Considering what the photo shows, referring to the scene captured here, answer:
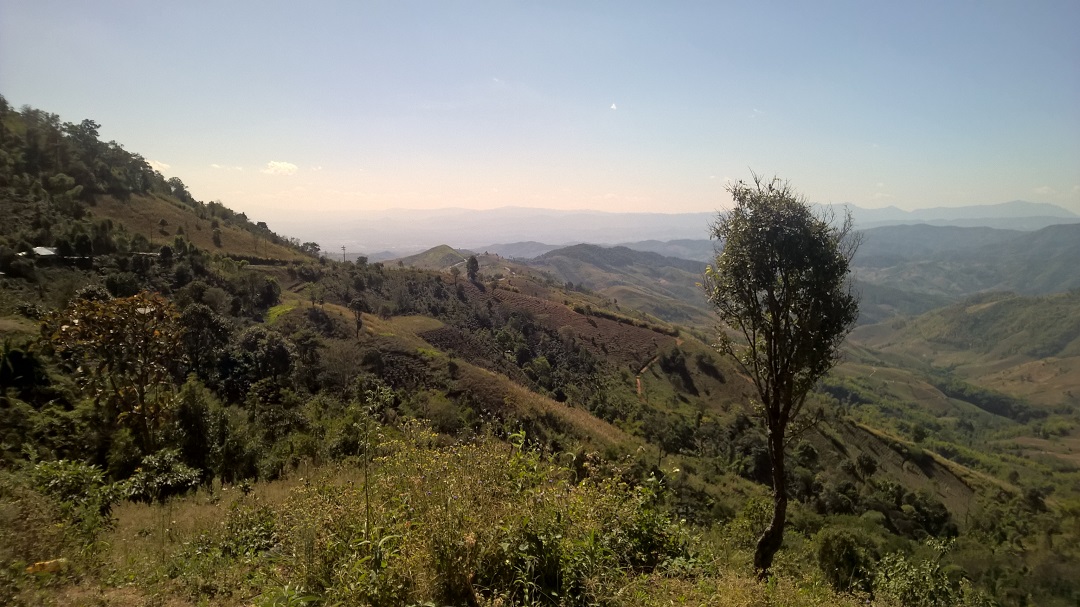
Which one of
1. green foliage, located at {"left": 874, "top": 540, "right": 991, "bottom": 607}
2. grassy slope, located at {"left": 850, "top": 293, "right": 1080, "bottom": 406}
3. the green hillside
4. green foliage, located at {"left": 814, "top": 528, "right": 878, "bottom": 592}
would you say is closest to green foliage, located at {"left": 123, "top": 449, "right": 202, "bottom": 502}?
green foliage, located at {"left": 874, "top": 540, "right": 991, "bottom": 607}

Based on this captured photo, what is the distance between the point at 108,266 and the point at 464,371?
23.8 metres

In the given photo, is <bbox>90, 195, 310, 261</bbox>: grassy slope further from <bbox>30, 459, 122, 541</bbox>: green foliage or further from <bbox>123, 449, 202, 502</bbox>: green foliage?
<bbox>30, 459, 122, 541</bbox>: green foliage

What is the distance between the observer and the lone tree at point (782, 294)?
7.30 meters

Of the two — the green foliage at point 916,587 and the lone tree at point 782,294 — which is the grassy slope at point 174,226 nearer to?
the lone tree at point 782,294

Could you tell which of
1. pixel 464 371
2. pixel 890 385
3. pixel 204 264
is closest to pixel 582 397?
pixel 464 371

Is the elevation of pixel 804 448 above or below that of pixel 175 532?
below

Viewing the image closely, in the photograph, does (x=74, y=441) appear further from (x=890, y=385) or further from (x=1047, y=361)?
(x=1047, y=361)

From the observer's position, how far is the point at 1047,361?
152 metres

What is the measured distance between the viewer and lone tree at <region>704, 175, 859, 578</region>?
7.30 meters

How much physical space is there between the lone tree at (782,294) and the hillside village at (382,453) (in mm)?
833

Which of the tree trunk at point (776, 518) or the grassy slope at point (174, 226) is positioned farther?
the grassy slope at point (174, 226)

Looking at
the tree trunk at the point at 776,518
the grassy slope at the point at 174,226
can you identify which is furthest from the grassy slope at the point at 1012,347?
the grassy slope at the point at 174,226

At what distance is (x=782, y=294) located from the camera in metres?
7.49

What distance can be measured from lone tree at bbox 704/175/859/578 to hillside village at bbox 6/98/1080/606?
0.83 m
